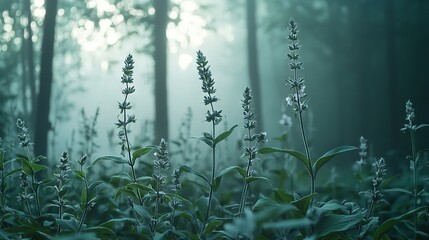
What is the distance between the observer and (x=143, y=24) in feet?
49.6

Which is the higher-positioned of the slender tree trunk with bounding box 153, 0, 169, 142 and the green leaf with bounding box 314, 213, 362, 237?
the slender tree trunk with bounding box 153, 0, 169, 142

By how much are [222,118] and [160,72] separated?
824 cm

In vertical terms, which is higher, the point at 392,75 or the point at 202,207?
the point at 392,75

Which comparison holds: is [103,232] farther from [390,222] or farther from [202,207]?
[390,222]

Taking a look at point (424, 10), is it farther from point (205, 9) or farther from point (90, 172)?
Answer: point (90, 172)

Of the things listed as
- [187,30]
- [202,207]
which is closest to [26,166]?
[202,207]

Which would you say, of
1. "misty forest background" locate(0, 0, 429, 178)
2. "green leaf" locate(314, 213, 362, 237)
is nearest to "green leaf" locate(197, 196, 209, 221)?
"green leaf" locate(314, 213, 362, 237)

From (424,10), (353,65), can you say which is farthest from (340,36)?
(424,10)

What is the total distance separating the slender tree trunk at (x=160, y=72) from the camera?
495 inches

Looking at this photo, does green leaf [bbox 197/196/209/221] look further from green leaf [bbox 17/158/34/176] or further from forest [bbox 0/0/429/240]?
green leaf [bbox 17/158/34/176]

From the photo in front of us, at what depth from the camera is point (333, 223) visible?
2.91 metres

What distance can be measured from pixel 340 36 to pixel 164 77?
14102 mm

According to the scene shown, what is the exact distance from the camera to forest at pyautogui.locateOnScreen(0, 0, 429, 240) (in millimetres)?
3569

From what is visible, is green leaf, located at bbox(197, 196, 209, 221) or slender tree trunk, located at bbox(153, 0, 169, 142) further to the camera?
slender tree trunk, located at bbox(153, 0, 169, 142)
